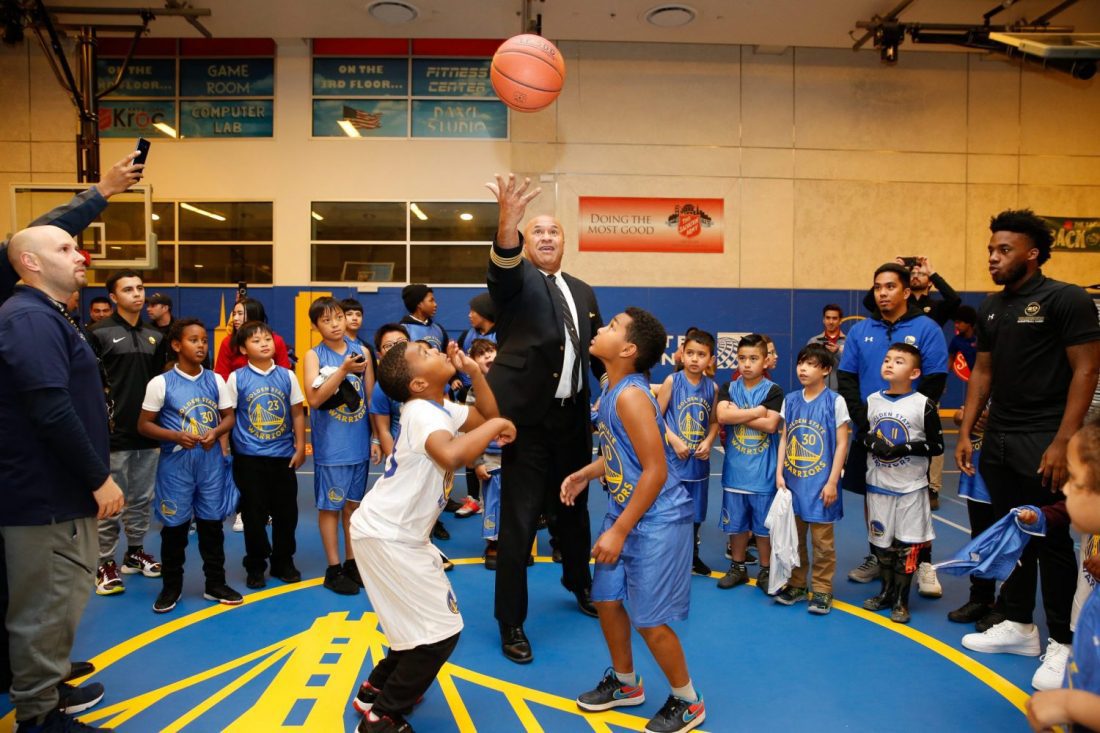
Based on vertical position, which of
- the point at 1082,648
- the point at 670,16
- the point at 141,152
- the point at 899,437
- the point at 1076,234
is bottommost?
the point at 1082,648

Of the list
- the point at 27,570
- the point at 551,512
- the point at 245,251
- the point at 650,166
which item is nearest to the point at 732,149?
the point at 650,166

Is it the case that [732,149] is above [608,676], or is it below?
above

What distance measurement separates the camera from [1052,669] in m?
3.38

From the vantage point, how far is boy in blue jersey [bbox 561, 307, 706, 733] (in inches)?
109

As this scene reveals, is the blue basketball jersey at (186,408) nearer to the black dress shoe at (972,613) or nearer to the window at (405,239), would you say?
the black dress shoe at (972,613)

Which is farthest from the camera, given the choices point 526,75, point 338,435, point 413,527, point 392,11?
point 392,11

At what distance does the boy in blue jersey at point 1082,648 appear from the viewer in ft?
5.32

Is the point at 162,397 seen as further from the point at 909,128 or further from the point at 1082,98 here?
the point at 1082,98

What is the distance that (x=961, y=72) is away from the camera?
41.3ft

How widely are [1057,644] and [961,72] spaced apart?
40.3 ft

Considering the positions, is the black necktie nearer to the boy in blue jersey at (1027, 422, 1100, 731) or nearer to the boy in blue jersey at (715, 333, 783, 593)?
the boy in blue jersey at (715, 333, 783, 593)

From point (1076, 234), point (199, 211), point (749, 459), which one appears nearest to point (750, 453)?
point (749, 459)

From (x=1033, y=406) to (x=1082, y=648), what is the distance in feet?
7.37

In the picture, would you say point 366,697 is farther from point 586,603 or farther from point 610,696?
point 586,603
